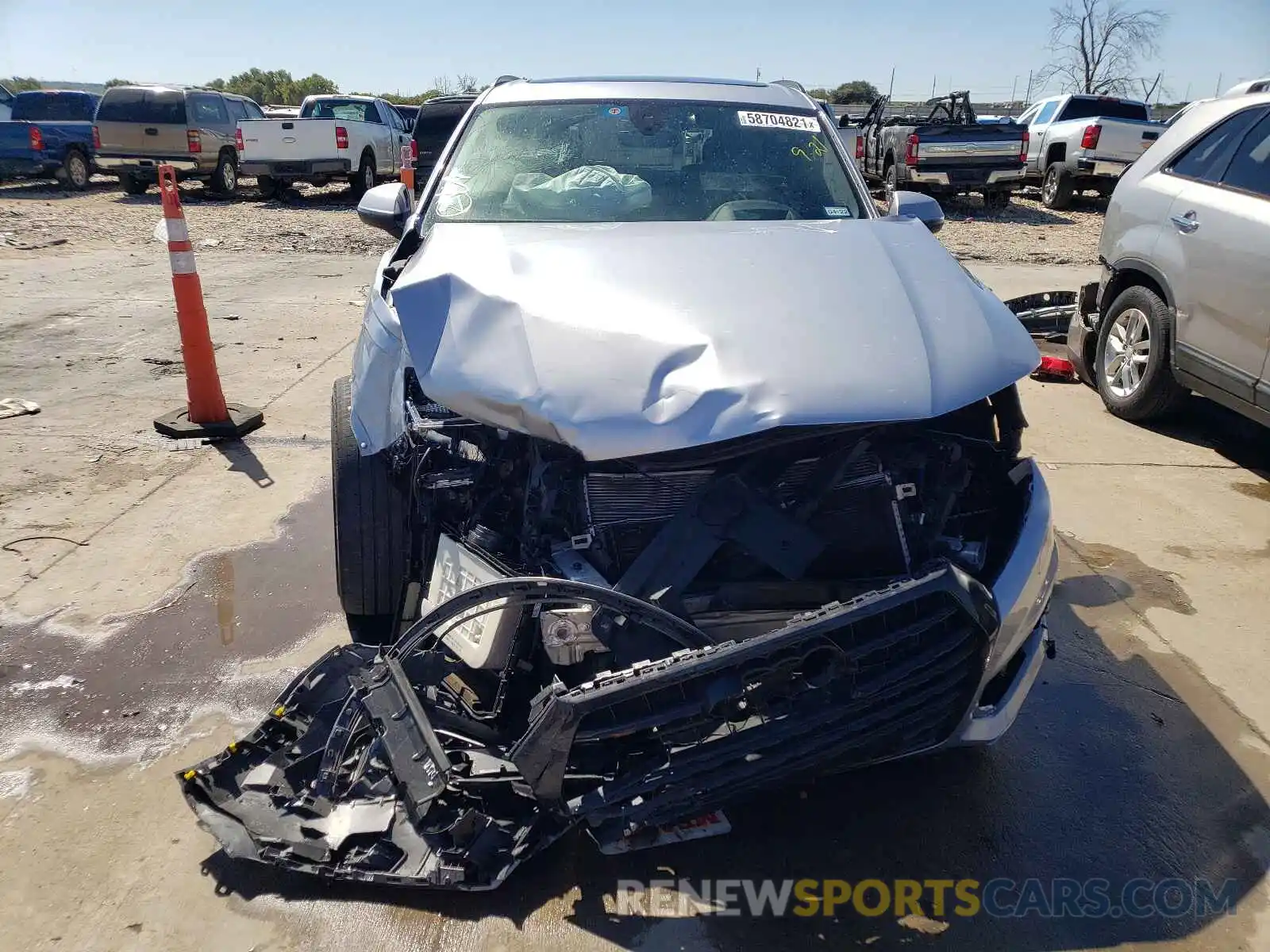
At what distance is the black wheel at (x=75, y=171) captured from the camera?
17.2 m

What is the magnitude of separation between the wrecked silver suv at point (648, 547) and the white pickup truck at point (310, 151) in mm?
14149

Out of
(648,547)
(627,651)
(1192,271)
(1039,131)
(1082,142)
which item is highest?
(1039,131)

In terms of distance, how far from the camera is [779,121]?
Result: 13.4ft

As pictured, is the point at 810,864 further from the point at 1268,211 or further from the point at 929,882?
the point at 1268,211

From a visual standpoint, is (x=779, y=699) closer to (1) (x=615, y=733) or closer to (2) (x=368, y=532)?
(1) (x=615, y=733)

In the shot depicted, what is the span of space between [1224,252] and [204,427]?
5623mm

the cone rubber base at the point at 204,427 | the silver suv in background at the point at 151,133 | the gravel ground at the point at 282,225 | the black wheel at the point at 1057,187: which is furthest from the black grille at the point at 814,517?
the silver suv in background at the point at 151,133

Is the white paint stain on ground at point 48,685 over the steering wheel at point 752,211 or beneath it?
beneath

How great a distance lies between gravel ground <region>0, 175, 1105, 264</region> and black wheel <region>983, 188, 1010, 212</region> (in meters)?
0.16

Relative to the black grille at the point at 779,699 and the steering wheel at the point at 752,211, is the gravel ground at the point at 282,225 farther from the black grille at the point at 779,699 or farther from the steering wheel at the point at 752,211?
the black grille at the point at 779,699

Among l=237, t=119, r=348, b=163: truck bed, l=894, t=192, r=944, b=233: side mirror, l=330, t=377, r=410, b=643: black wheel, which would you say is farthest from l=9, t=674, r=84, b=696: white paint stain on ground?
l=237, t=119, r=348, b=163: truck bed

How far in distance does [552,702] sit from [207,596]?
7.59ft

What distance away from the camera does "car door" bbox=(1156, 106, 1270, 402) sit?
4.68m

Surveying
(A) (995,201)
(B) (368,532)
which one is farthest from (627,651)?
(A) (995,201)
